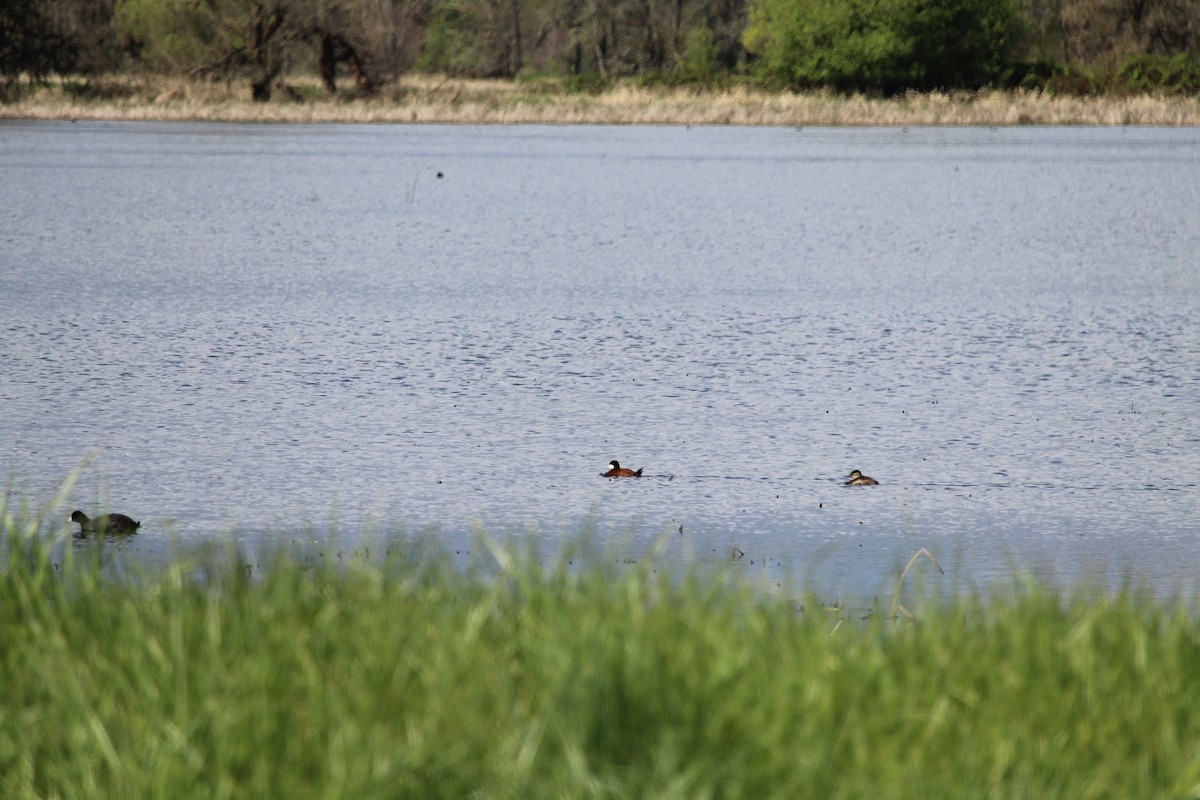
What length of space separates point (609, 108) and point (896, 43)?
13103 mm

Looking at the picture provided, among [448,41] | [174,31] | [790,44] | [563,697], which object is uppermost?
[174,31]

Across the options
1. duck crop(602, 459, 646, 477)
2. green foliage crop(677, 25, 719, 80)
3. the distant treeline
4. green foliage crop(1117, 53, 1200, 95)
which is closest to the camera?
duck crop(602, 459, 646, 477)

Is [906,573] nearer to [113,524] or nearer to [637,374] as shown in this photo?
[113,524]

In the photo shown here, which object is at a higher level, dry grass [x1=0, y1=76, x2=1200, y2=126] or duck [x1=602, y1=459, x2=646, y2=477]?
duck [x1=602, y1=459, x2=646, y2=477]

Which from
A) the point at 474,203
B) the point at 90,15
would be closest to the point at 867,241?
the point at 474,203

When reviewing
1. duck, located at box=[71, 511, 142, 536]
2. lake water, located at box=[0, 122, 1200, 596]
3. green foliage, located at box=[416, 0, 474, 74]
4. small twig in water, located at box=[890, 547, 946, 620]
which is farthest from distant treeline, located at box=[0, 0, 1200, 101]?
small twig in water, located at box=[890, 547, 946, 620]

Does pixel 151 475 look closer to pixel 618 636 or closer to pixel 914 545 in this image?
pixel 914 545

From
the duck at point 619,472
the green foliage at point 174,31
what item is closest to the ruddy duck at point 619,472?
the duck at point 619,472

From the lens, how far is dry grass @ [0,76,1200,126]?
51.1 m

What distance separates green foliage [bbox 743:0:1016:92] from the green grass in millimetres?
58845

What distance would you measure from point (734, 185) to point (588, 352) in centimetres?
1625

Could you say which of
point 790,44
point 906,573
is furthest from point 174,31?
point 906,573

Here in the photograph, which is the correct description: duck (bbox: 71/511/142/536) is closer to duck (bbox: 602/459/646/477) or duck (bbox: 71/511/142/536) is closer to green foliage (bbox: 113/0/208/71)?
duck (bbox: 602/459/646/477)

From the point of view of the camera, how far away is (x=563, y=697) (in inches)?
140
